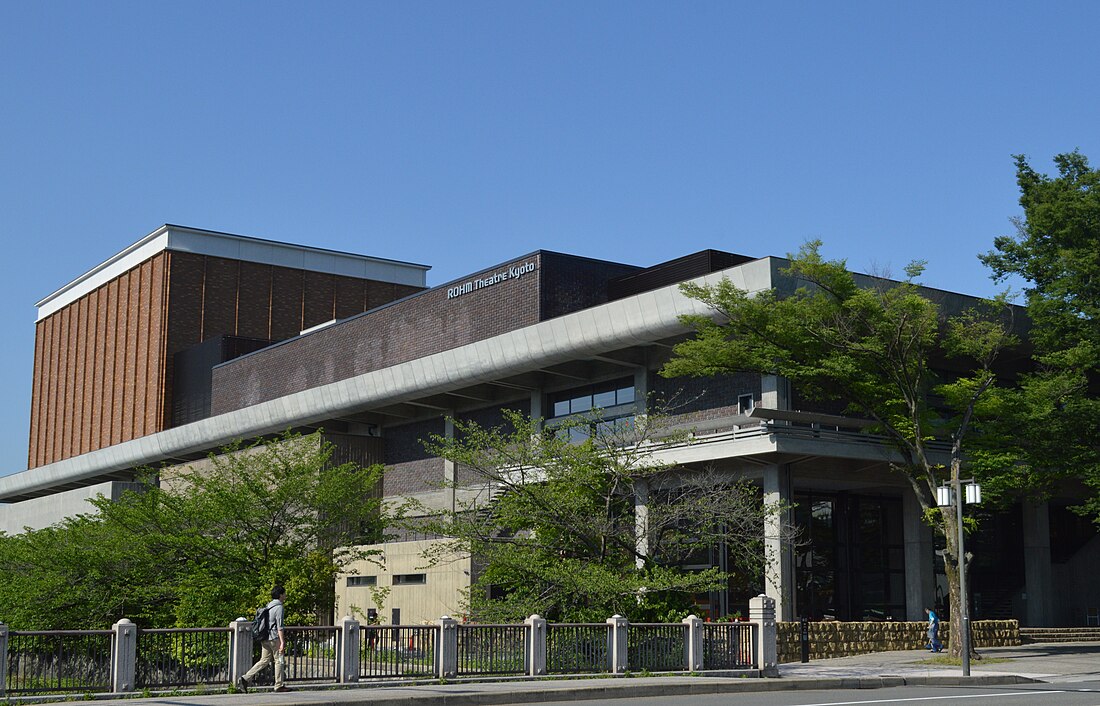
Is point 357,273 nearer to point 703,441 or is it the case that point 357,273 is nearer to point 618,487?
point 703,441

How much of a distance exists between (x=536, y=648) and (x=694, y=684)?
11.2 feet

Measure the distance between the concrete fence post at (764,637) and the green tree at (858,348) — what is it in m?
7.71

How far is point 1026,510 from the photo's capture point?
4788cm

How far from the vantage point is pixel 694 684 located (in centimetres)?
2462

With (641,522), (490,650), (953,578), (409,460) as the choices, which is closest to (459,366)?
(409,460)

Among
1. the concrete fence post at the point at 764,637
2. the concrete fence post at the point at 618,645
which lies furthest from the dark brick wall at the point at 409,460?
the concrete fence post at the point at 618,645

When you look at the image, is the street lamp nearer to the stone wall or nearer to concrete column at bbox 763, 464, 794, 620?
the stone wall

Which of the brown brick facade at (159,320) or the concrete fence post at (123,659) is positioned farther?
the brown brick facade at (159,320)

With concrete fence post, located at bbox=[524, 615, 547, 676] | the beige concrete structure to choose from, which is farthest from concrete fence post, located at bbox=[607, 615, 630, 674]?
the beige concrete structure

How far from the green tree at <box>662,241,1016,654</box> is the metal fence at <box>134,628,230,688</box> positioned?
59.5 feet

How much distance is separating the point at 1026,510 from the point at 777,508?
17228 mm

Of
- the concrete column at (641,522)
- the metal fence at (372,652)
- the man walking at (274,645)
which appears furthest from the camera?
the concrete column at (641,522)

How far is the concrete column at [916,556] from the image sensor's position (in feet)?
138

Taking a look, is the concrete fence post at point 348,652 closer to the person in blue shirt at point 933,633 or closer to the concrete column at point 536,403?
the person in blue shirt at point 933,633
